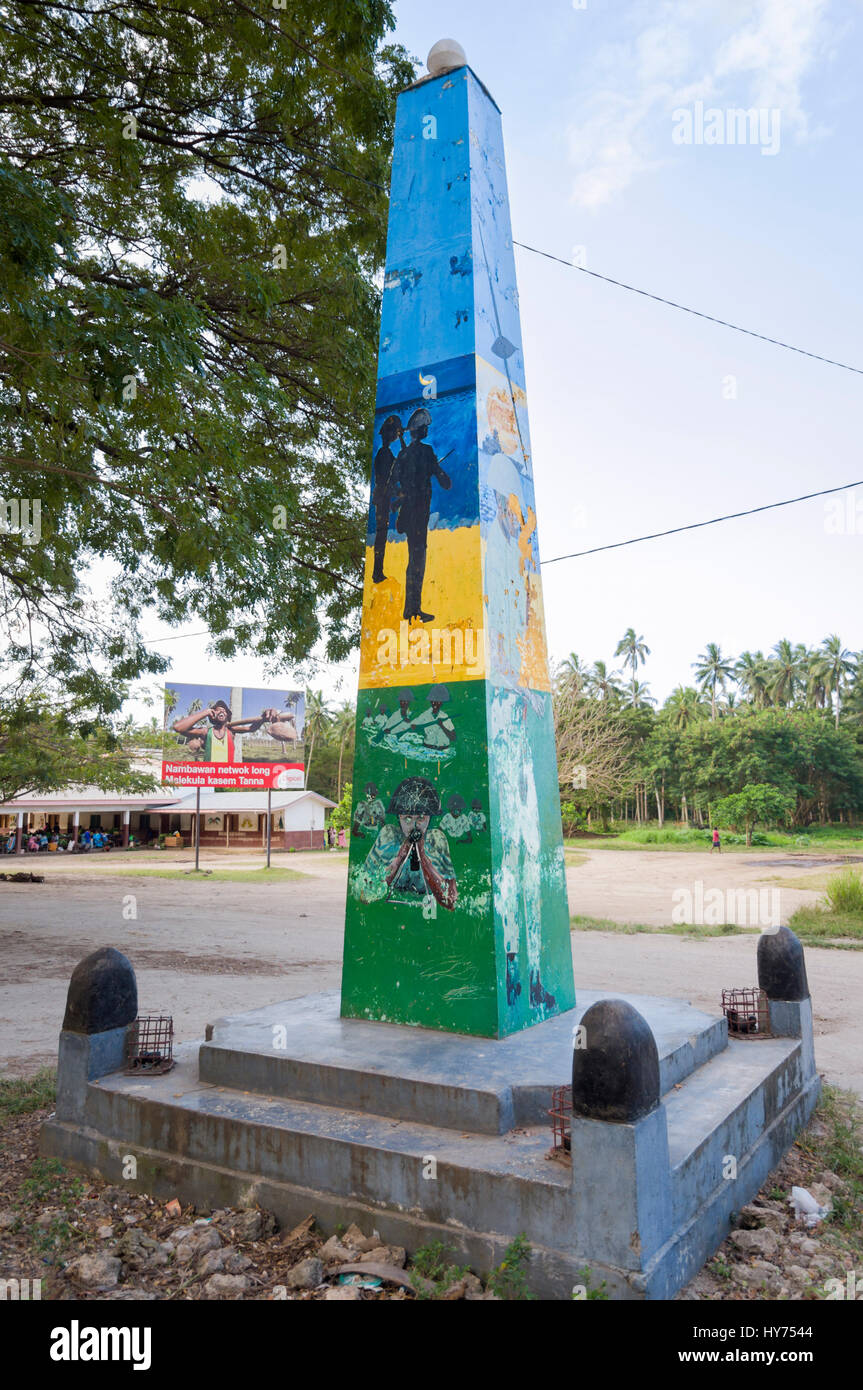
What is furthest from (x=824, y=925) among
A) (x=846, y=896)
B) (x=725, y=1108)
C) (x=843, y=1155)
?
(x=725, y=1108)

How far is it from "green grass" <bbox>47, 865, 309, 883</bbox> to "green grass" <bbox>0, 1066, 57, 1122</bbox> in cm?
1770

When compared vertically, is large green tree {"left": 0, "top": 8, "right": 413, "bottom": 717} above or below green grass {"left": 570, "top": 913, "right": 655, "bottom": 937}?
above

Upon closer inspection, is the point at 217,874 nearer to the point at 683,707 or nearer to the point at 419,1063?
the point at 419,1063

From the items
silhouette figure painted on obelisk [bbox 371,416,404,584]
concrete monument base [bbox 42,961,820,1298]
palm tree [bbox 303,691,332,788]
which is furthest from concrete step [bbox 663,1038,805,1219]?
palm tree [bbox 303,691,332,788]

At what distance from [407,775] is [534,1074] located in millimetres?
1727

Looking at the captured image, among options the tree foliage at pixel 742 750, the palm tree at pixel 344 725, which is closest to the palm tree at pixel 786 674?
the tree foliage at pixel 742 750

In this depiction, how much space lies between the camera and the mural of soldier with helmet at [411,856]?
4.71m

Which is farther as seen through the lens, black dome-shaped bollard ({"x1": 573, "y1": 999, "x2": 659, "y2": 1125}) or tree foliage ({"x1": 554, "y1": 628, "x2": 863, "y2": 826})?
tree foliage ({"x1": 554, "y1": 628, "x2": 863, "y2": 826})

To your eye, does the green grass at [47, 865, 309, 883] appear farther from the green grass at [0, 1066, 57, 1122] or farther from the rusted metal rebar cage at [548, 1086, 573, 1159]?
the rusted metal rebar cage at [548, 1086, 573, 1159]

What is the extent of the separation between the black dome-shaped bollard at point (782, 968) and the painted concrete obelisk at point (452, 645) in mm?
1176

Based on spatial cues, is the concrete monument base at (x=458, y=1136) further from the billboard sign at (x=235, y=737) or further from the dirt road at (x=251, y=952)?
the billboard sign at (x=235, y=737)

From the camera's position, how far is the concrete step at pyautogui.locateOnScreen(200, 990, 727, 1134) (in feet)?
12.1
